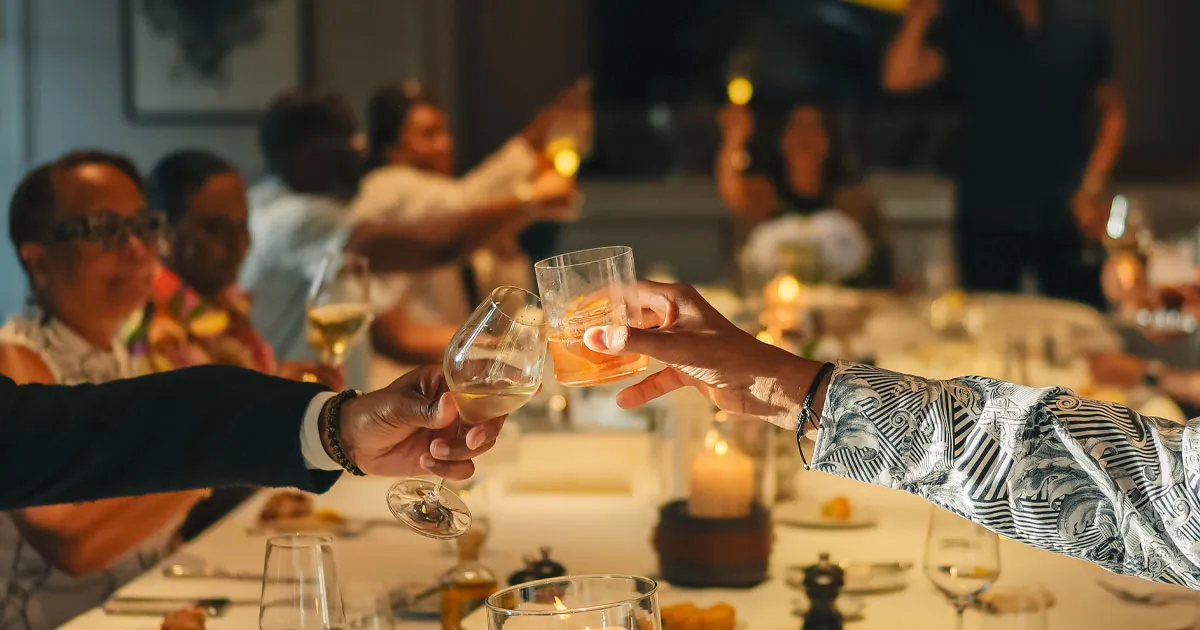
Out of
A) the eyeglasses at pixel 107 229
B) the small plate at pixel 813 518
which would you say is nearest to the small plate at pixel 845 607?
the small plate at pixel 813 518

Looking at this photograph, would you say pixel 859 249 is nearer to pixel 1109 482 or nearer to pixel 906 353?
pixel 906 353

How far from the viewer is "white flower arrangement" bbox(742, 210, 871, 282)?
442 centimetres

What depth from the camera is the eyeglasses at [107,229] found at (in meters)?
1.80

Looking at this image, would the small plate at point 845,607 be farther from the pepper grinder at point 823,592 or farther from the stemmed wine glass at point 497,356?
the stemmed wine glass at point 497,356

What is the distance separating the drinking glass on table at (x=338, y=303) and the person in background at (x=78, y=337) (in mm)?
249

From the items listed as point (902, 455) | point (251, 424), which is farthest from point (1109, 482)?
point (251, 424)

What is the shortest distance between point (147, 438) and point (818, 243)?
11.7 feet

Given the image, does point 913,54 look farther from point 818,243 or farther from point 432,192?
point 432,192

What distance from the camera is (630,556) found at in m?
1.59

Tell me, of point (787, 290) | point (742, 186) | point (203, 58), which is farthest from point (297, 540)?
point (203, 58)

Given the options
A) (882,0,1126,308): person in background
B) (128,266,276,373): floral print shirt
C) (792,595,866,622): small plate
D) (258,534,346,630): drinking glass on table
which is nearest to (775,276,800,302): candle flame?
(128,266,276,373): floral print shirt

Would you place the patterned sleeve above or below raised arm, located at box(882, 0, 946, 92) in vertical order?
below

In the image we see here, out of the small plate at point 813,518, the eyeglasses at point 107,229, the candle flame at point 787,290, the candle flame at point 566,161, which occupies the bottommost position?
the small plate at point 813,518

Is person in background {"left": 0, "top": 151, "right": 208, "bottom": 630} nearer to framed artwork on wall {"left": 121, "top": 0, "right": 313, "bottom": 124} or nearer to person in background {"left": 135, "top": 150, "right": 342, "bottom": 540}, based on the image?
person in background {"left": 135, "top": 150, "right": 342, "bottom": 540}
